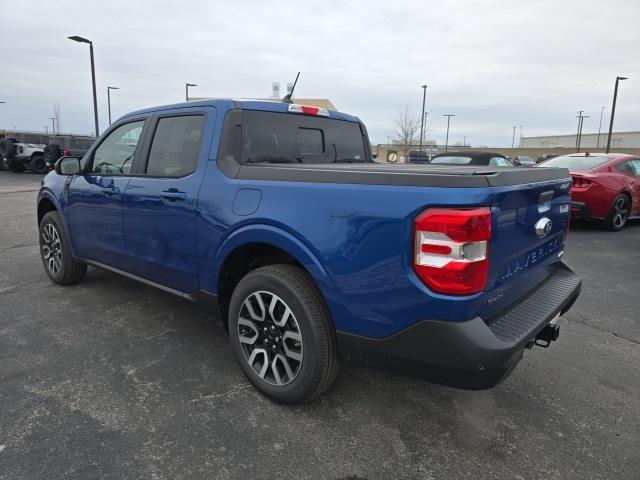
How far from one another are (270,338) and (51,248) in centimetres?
347

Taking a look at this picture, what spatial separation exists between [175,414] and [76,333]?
1572mm

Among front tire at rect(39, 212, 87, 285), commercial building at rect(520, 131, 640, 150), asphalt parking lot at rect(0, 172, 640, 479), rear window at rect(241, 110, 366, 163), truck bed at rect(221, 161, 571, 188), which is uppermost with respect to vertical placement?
commercial building at rect(520, 131, 640, 150)

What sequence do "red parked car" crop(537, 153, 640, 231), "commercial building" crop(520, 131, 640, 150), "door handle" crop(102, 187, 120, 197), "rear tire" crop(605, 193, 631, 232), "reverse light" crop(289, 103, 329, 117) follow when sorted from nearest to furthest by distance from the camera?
"reverse light" crop(289, 103, 329, 117)
"door handle" crop(102, 187, 120, 197)
"red parked car" crop(537, 153, 640, 231)
"rear tire" crop(605, 193, 631, 232)
"commercial building" crop(520, 131, 640, 150)

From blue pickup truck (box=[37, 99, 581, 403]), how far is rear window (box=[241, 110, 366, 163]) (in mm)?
14

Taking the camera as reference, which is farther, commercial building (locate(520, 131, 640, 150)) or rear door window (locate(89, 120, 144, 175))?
commercial building (locate(520, 131, 640, 150))

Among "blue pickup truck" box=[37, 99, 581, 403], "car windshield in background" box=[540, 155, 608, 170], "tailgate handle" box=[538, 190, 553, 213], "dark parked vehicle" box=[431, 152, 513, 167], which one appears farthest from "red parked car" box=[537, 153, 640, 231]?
"tailgate handle" box=[538, 190, 553, 213]

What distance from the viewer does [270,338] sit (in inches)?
106

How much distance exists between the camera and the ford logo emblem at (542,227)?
250 centimetres

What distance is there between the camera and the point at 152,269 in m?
3.50

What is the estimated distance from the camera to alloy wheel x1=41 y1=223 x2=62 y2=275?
479 centimetres

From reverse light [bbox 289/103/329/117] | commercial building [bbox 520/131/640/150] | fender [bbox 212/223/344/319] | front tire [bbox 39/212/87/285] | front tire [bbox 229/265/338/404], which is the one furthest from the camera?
commercial building [bbox 520/131/640/150]

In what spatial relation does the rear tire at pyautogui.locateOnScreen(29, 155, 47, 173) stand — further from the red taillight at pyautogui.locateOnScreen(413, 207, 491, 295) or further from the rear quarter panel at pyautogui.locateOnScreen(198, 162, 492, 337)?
the red taillight at pyautogui.locateOnScreen(413, 207, 491, 295)

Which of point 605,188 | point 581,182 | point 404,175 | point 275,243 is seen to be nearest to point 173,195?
point 275,243

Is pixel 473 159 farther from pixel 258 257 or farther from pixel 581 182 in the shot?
pixel 258 257
